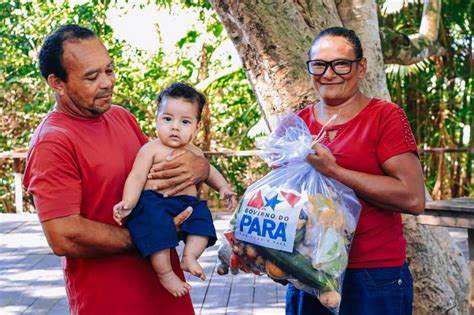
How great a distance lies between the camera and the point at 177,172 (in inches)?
109

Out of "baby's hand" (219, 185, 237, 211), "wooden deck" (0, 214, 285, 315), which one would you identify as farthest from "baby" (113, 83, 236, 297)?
"wooden deck" (0, 214, 285, 315)

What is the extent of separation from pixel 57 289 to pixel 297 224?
4.13 metres

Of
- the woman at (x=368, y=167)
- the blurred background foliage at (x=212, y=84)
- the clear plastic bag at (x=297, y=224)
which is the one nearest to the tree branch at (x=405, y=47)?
the woman at (x=368, y=167)

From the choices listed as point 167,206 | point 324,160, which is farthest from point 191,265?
point 324,160

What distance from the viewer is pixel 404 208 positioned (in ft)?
9.28

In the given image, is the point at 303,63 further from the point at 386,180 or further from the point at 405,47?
the point at 405,47

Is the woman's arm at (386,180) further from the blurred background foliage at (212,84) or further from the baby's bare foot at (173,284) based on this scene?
the blurred background foliage at (212,84)

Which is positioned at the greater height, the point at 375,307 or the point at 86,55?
the point at 86,55

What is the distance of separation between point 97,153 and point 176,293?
505mm

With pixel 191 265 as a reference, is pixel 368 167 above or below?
above

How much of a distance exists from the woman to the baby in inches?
16.3

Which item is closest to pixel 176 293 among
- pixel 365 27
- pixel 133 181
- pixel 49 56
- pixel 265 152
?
pixel 133 181

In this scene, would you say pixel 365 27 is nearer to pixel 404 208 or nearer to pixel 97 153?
pixel 404 208

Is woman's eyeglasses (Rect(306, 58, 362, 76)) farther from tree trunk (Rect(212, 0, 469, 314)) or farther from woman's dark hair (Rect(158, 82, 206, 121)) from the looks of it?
tree trunk (Rect(212, 0, 469, 314))
